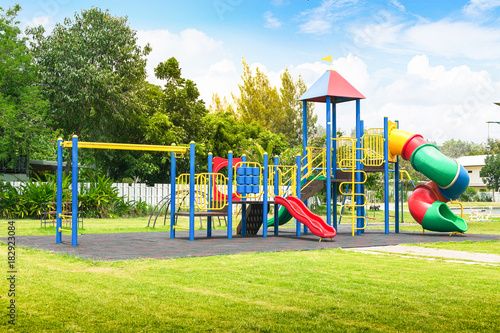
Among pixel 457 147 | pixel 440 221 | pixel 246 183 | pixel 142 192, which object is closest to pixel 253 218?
pixel 246 183

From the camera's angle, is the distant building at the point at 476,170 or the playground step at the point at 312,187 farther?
the distant building at the point at 476,170

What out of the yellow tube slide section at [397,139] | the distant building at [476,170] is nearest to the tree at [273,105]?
the distant building at [476,170]

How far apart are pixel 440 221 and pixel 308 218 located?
178 inches

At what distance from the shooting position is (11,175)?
30.4 meters

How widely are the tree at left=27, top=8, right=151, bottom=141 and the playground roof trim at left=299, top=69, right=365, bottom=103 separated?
51.1ft

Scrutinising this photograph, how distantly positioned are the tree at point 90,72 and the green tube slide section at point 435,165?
59.8ft

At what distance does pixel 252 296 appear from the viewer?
6.29 m

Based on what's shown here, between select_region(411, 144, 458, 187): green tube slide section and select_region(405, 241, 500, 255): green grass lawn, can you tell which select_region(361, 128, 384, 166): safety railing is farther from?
select_region(405, 241, 500, 255): green grass lawn

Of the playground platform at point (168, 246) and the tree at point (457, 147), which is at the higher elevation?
the tree at point (457, 147)

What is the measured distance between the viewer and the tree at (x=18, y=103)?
2526 centimetres

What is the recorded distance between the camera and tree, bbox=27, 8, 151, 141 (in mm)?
29188

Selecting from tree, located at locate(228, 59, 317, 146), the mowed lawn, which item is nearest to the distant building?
tree, located at locate(228, 59, 317, 146)

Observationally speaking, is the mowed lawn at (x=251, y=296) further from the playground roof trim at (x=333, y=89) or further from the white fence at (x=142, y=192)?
the white fence at (x=142, y=192)

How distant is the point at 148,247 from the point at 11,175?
21765 mm
